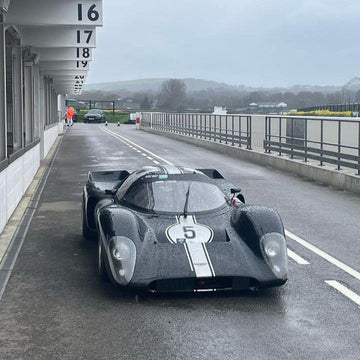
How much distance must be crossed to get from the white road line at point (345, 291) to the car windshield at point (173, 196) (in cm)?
156

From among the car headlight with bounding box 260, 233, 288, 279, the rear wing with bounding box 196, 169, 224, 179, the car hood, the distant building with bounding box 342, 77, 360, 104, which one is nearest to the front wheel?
the rear wing with bounding box 196, 169, 224, 179

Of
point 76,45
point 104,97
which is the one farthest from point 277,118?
point 104,97

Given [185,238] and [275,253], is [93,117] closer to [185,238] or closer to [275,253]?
[185,238]

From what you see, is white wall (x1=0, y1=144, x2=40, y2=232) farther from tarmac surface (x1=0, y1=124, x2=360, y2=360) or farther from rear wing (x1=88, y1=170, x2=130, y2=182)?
rear wing (x1=88, y1=170, x2=130, y2=182)

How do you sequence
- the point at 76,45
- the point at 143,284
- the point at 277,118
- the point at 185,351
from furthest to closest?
the point at 277,118 → the point at 76,45 → the point at 143,284 → the point at 185,351

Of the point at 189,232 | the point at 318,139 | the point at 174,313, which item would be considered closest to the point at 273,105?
the point at 318,139

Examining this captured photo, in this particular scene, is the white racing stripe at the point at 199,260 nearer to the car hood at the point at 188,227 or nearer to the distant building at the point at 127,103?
the car hood at the point at 188,227

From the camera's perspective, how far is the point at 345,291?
7.48m

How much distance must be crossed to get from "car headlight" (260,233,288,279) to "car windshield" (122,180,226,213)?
3.28 ft

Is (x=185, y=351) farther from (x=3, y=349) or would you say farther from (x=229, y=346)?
(x=3, y=349)

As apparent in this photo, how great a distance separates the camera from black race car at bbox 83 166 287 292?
7.02 metres

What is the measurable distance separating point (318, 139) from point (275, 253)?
15305mm

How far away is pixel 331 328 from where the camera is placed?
20.4ft

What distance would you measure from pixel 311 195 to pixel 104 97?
132071 mm
